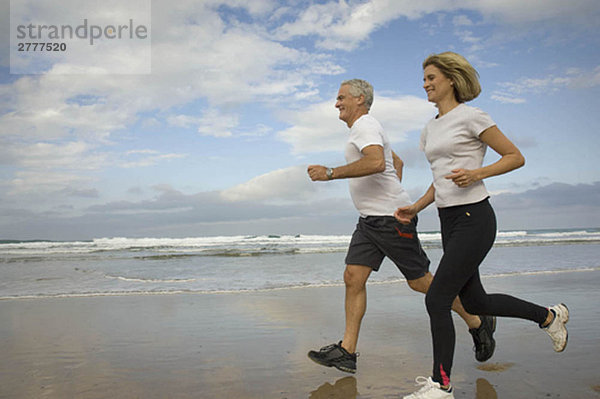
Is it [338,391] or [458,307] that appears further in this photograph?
[458,307]

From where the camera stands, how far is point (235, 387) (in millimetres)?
3160

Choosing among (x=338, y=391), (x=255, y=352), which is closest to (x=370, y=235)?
(x=338, y=391)

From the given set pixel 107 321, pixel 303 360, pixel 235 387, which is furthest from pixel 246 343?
pixel 107 321

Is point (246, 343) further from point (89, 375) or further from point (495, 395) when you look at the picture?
point (495, 395)

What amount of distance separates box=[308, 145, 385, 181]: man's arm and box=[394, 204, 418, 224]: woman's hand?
1.03 ft

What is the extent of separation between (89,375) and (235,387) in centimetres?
115

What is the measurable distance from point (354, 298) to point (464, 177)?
1353 millimetres

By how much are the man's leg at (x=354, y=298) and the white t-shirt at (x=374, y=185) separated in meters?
0.41

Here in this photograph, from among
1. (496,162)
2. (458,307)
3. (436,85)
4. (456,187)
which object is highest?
(436,85)

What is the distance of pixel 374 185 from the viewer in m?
3.42

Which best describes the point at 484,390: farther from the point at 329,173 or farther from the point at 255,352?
the point at 255,352

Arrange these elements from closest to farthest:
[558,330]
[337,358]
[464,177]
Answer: [464,177] → [558,330] → [337,358]

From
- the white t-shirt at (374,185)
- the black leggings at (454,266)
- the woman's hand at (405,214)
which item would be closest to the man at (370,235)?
the white t-shirt at (374,185)

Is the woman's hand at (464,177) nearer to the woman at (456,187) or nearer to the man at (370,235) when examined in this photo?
the woman at (456,187)
